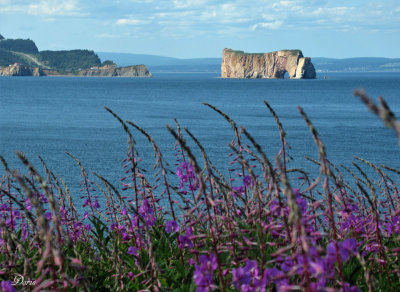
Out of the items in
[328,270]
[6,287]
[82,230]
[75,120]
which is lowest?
[75,120]

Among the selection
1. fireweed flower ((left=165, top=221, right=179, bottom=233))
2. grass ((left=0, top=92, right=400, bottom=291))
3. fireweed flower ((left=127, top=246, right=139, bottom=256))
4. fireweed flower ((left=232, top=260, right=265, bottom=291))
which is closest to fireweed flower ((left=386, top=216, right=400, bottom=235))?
grass ((left=0, top=92, right=400, bottom=291))

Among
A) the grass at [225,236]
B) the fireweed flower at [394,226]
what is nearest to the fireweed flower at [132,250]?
the grass at [225,236]

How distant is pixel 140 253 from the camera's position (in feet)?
17.1

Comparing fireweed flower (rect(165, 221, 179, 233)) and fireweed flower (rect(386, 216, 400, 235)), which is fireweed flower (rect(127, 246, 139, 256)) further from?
fireweed flower (rect(386, 216, 400, 235))

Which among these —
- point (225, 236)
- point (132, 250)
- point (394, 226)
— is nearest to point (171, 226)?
point (132, 250)

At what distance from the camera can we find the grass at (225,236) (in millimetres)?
2285

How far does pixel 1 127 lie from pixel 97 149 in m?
21.6

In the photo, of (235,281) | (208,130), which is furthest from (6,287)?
(208,130)

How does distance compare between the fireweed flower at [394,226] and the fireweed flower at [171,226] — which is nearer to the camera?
the fireweed flower at [171,226]

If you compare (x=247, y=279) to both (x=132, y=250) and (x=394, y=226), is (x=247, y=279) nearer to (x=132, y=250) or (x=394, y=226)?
(x=132, y=250)

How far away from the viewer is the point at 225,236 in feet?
9.27

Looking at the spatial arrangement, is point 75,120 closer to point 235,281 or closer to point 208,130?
point 208,130

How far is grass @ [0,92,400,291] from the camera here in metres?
2.29

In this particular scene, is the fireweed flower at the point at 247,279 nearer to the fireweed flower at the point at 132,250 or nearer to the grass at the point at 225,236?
the grass at the point at 225,236
